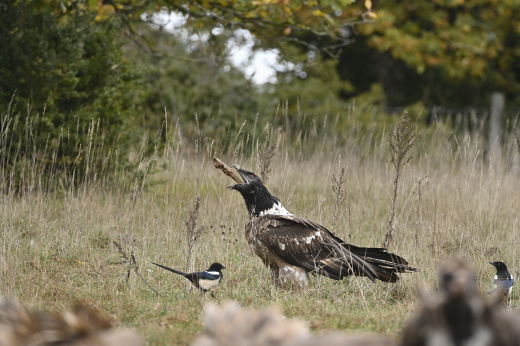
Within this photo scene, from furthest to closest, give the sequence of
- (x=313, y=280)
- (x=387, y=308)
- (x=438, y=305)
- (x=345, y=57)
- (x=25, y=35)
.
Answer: (x=345, y=57)
(x=25, y=35)
(x=313, y=280)
(x=387, y=308)
(x=438, y=305)

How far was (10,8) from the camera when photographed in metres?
9.40

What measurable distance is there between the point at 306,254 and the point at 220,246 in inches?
50.3

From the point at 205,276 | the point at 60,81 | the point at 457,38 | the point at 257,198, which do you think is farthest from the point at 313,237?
the point at 457,38

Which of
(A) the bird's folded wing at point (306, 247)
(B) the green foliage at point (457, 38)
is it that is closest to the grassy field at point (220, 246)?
(A) the bird's folded wing at point (306, 247)

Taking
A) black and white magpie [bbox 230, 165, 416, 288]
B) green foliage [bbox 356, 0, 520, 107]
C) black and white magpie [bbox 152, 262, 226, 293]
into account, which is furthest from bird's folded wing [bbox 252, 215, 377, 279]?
green foliage [bbox 356, 0, 520, 107]

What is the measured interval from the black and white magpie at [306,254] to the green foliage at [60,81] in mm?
3224

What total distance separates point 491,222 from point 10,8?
269 inches

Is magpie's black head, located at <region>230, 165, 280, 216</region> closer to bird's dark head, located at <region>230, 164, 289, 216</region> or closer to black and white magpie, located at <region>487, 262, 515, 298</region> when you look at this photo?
bird's dark head, located at <region>230, 164, 289, 216</region>

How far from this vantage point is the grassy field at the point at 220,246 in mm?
5684

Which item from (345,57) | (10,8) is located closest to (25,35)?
(10,8)

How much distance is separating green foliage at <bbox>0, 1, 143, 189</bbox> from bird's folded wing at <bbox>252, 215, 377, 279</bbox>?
3.27 meters

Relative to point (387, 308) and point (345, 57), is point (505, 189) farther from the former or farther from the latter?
point (345, 57)

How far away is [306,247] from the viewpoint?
6582mm

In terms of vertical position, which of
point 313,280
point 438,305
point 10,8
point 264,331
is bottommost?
point 313,280
